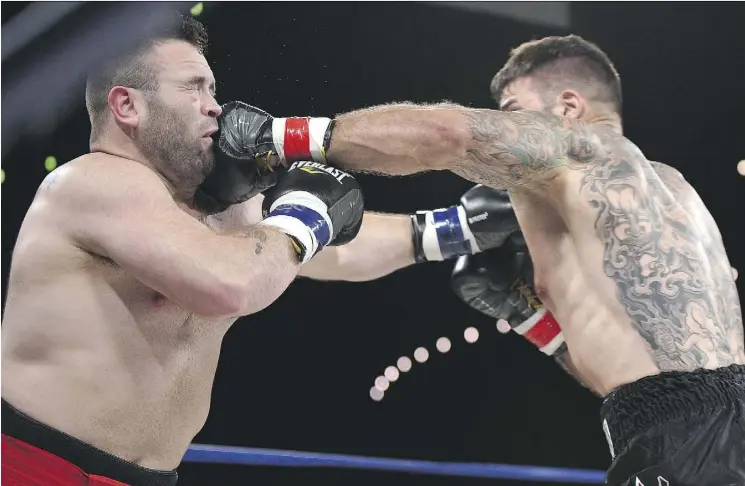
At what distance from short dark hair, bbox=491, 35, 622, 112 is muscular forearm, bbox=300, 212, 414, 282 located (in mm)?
579

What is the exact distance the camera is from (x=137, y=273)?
5.11 ft

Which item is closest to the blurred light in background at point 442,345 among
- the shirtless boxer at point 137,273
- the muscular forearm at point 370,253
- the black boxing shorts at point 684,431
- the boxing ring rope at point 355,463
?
the boxing ring rope at point 355,463

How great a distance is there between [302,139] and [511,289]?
90cm

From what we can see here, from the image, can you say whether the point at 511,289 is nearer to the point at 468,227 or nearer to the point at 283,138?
Answer: the point at 468,227

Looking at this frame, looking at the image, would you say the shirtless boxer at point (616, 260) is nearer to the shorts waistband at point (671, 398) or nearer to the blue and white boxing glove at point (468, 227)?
the shorts waistband at point (671, 398)

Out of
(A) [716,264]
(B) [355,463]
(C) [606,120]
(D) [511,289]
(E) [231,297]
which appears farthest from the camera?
(B) [355,463]

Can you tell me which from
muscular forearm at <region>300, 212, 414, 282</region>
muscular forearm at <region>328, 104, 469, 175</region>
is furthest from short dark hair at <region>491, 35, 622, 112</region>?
muscular forearm at <region>300, 212, 414, 282</region>

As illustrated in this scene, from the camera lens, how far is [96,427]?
64.9 inches

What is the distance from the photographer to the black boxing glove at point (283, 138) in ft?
6.04

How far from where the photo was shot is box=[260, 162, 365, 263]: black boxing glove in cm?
166

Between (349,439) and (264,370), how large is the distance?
46cm

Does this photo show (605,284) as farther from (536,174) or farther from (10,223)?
(10,223)

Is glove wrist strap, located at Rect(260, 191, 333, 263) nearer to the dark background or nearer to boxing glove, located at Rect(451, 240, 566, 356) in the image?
boxing glove, located at Rect(451, 240, 566, 356)

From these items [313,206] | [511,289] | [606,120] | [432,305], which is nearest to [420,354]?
[432,305]
